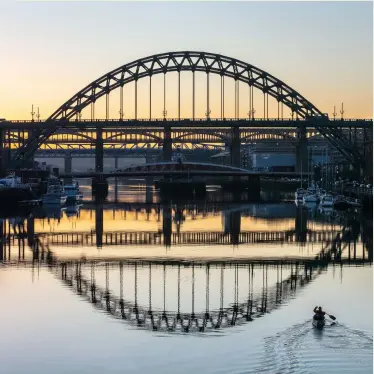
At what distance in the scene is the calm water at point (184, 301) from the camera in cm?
2808

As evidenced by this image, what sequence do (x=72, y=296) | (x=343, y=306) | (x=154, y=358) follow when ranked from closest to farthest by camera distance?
1. (x=154, y=358)
2. (x=343, y=306)
3. (x=72, y=296)

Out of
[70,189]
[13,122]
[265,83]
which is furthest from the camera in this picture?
[13,122]

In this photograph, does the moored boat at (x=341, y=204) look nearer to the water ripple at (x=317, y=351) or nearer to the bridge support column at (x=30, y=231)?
the bridge support column at (x=30, y=231)

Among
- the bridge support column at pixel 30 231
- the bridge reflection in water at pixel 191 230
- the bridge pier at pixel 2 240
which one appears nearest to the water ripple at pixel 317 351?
the bridge pier at pixel 2 240

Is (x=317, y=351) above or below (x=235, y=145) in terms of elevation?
below

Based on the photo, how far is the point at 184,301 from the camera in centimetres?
3684

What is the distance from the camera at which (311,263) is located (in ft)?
162

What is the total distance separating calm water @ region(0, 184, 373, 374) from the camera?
2808cm

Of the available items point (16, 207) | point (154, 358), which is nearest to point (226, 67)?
point (16, 207)

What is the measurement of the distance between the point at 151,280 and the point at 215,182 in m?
158

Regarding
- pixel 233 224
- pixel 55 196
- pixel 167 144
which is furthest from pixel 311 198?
pixel 167 144

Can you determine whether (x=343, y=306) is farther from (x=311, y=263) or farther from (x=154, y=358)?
(x=311, y=263)

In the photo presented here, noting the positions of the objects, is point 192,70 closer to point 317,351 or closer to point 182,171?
point 182,171

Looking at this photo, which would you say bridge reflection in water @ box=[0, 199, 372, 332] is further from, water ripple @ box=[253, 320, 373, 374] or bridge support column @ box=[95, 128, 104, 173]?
bridge support column @ box=[95, 128, 104, 173]
